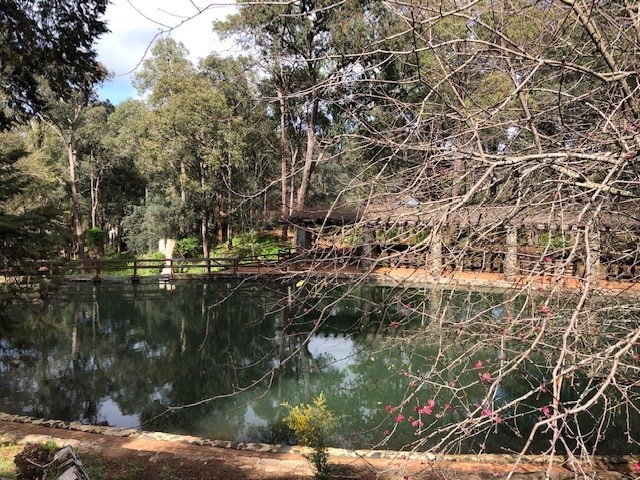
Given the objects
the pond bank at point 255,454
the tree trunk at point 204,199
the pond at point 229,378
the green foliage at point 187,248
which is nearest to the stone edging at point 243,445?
the pond bank at point 255,454

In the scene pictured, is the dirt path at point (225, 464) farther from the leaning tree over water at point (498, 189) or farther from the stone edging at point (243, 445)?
the leaning tree over water at point (498, 189)

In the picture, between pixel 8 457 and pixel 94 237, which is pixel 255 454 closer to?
pixel 8 457

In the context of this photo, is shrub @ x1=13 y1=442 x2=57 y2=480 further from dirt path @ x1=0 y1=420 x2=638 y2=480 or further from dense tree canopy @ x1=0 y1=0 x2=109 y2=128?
dense tree canopy @ x1=0 y1=0 x2=109 y2=128

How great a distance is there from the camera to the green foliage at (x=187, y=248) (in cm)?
2219

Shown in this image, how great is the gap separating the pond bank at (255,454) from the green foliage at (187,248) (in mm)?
16505

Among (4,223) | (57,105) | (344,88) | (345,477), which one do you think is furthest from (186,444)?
(57,105)

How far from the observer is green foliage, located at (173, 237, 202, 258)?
22.2 metres

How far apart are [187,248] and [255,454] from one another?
1845cm

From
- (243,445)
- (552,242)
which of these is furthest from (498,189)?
(243,445)

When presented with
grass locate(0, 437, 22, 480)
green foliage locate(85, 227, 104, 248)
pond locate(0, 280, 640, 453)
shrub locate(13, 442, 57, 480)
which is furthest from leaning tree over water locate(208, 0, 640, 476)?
green foliage locate(85, 227, 104, 248)

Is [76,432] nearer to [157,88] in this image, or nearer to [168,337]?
[168,337]

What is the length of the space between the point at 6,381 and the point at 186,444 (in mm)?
4868

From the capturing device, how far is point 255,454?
16.3ft

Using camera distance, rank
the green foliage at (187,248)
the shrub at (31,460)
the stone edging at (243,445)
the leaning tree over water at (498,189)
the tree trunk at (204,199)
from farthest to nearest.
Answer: the green foliage at (187,248)
the tree trunk at (204,199)
the stone edging at (243,445)
the shrub at (31,460)
the leaning tree over water at (498,189)
